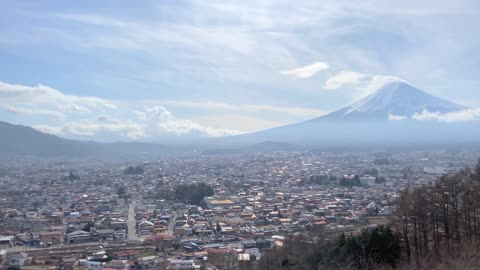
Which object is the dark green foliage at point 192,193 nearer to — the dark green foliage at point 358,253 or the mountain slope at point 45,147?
the dark green foliage at point 358,253

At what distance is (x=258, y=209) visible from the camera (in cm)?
2372

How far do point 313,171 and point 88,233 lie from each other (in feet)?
72.9

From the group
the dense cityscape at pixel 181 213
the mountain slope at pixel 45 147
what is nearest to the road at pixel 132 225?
the dense cityscape at pixel 181 213

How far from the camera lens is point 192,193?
2752 centimetres

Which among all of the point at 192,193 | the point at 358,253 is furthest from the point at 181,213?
the point at 358,253

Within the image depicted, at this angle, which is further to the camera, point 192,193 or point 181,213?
point 192,193

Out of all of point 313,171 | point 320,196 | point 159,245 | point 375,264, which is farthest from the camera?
point 313,171

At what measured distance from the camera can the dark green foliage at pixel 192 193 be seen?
89.1 ft

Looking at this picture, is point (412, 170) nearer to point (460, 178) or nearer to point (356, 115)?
point (460, 178)

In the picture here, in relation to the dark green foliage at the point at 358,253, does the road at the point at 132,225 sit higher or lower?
lower

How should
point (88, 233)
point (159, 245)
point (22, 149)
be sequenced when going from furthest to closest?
point (22, 149) → point (88, 233) → point (159, 245)

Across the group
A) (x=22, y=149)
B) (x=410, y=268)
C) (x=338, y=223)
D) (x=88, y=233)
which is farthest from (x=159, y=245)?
(x=22, y=149)

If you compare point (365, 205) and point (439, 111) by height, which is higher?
point (439, 111)

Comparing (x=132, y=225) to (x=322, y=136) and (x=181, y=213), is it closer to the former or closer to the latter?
(x=181, y=213)
